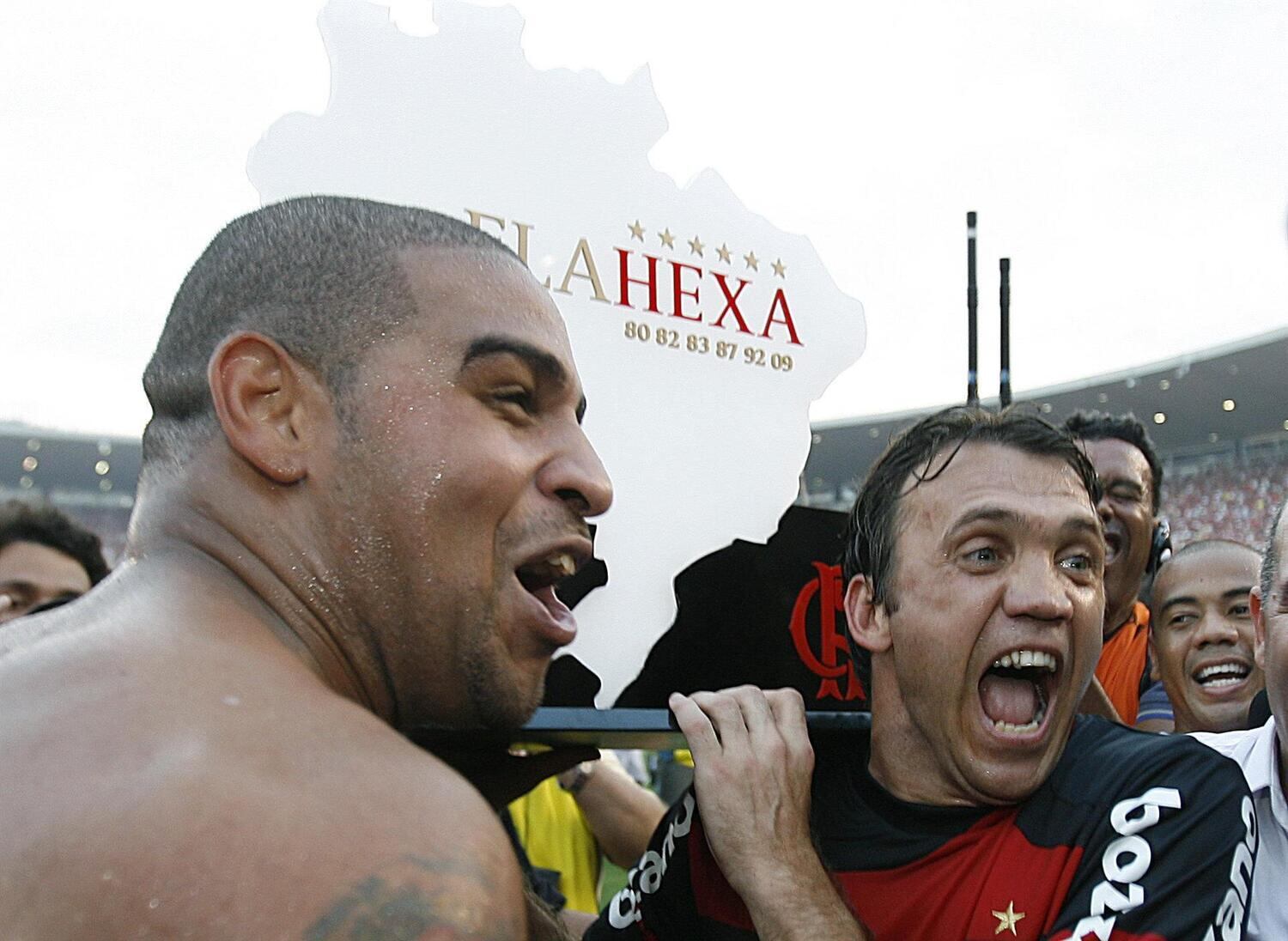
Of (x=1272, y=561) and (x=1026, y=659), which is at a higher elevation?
(x=1272, y=561)

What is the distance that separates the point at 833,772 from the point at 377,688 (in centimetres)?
122

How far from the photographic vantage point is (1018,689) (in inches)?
78.4

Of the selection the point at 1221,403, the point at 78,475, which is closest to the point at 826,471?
the point at 1221,403

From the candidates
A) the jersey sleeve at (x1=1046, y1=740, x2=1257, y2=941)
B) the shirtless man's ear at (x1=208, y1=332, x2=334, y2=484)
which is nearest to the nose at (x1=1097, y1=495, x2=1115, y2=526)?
the jersey sleeve at (x1=1046, y1=740, x2=1257, y2=941)

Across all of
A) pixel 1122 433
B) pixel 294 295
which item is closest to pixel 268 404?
pixel 294 295

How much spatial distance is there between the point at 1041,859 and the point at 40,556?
9.60ft

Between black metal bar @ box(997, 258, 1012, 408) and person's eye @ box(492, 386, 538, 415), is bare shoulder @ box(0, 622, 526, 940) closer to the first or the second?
person's eye @ box(492, 386, 538, 415)

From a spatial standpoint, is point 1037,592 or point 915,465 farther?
point 915,465

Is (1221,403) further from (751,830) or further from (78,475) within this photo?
(78,475)

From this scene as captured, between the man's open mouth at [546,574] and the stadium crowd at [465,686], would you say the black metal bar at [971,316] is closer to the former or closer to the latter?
the stadium crowd at [465,686]

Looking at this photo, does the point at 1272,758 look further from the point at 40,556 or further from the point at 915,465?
the point at 40,556

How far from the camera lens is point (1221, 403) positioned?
23.8m

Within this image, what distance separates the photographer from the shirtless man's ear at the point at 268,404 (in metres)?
1.08

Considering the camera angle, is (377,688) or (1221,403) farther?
(1221,403)
